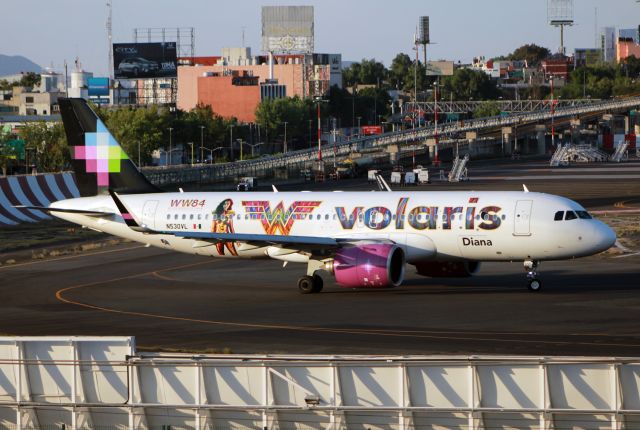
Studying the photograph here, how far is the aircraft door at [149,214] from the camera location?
53.0m

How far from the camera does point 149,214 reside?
53094 millimetres

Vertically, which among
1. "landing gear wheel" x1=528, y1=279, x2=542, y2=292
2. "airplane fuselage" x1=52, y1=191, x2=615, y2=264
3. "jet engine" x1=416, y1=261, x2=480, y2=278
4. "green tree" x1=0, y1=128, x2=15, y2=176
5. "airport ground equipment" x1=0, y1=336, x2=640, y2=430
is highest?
"green tree" x1=0, y1=128, x2=15, y2=176

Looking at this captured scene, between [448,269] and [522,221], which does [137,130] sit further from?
[522,221]

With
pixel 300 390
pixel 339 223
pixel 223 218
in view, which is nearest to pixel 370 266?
pixel 339 223

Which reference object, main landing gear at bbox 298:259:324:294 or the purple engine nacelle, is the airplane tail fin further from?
the purple engine nacelle

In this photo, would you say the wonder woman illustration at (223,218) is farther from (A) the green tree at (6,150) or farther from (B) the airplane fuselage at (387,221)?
(A) the green tree at (6,150)

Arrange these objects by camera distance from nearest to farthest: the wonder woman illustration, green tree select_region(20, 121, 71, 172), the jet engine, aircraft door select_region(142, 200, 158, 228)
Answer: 1. the jet engine
2. the wonder woman illustration
3. aircraft door select_region(142, 200, 158, 228)
4. green tree select_region(20, 121, 71, 172)

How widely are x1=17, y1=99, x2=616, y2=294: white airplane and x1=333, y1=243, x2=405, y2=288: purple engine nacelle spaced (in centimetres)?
4

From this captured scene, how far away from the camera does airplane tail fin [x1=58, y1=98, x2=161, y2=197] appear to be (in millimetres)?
54750

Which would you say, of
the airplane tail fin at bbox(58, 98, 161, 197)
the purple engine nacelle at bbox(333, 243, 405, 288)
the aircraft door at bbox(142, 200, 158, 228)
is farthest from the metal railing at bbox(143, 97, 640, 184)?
the purple engine nacelle at bbox(333, 243, 405, 288)

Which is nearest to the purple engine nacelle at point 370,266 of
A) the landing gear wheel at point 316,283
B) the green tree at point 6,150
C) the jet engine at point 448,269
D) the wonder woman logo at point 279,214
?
the landing gear wheel at point 316,283

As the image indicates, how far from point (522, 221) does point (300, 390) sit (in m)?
25.2

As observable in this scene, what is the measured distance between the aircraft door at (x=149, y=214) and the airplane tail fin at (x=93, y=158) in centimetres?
170

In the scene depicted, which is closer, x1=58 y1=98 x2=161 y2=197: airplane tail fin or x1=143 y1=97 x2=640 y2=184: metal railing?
x1=58 y1=98 x2=161 y2=197: airplane tail fin
